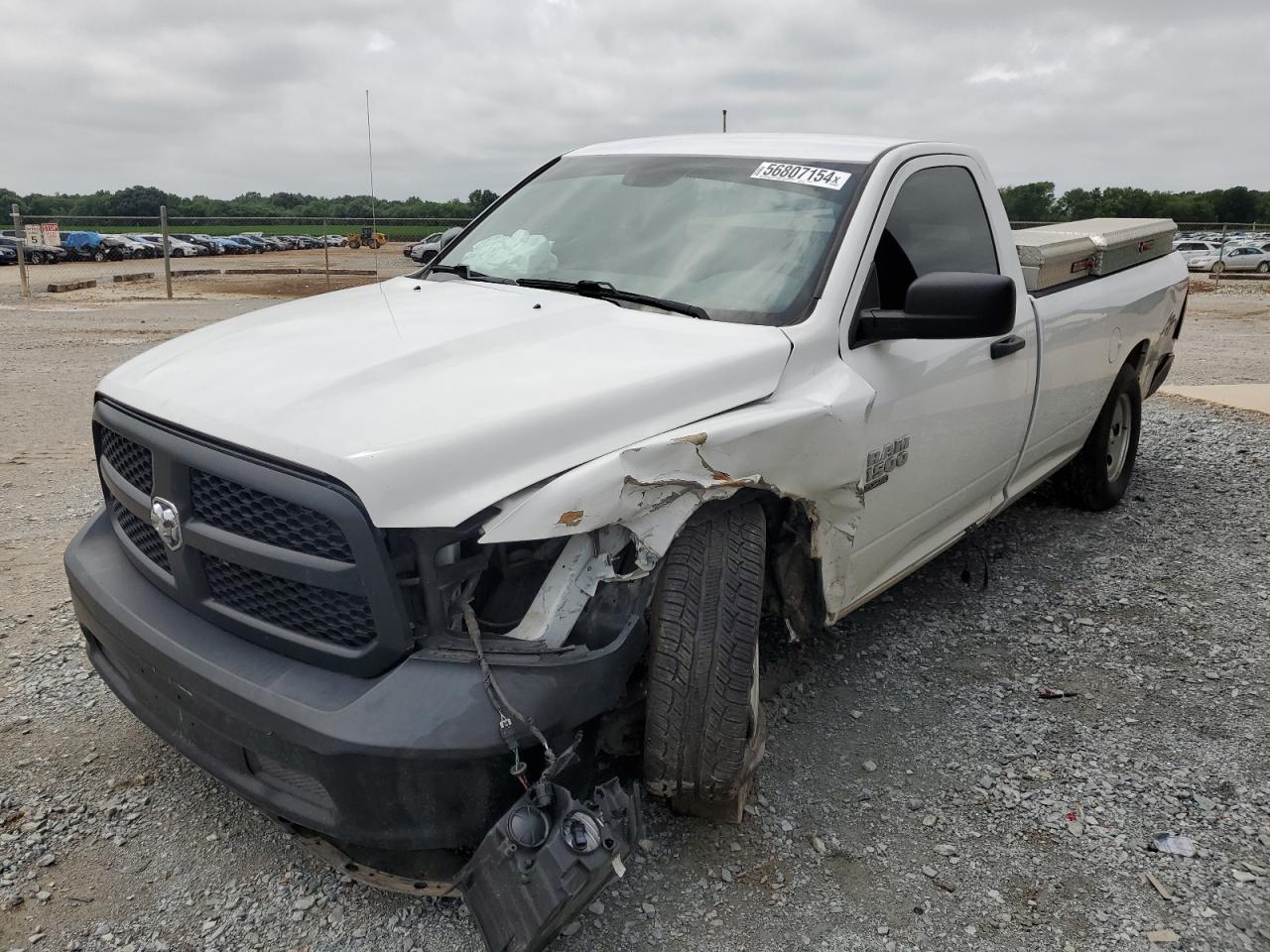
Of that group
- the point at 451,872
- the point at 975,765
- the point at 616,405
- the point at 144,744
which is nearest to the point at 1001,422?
the point at 975,765

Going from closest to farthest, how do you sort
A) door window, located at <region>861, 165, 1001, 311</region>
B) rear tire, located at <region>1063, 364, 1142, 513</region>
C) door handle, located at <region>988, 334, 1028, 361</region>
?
door window, located at <region>861, 165, 1001, 311</region> < door handle, located at <region>988, 334, 1028, 361</region> < rear tire, located at <region>1063, 364, 1142, 513</region>

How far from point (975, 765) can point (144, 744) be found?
2564mm

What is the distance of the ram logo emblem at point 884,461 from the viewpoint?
9.93 ft

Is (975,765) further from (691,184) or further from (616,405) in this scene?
(691,184)

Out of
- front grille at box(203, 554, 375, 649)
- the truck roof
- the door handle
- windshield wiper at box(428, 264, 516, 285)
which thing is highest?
the truck roof

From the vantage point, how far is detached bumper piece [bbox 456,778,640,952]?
78.5 inches

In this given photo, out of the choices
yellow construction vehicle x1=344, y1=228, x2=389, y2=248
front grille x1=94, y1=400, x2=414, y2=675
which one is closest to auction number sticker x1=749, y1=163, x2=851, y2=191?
front grille x1=94, y1=400, x2=414, y2=675

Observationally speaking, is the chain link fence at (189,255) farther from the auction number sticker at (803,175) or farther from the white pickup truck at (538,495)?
the white pickup truck at (538,495)

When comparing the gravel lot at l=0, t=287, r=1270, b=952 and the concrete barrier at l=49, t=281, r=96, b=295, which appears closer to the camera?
the gravel lot at l=0, t=287, r=1270, b=952

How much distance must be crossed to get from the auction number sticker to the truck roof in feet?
0.28

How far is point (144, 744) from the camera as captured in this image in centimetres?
311

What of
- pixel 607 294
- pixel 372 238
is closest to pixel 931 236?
pixel 607 294

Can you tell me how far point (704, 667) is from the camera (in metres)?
2.44

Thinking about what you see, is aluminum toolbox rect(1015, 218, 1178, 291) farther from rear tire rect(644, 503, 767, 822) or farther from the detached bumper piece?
the detached bumper piece
